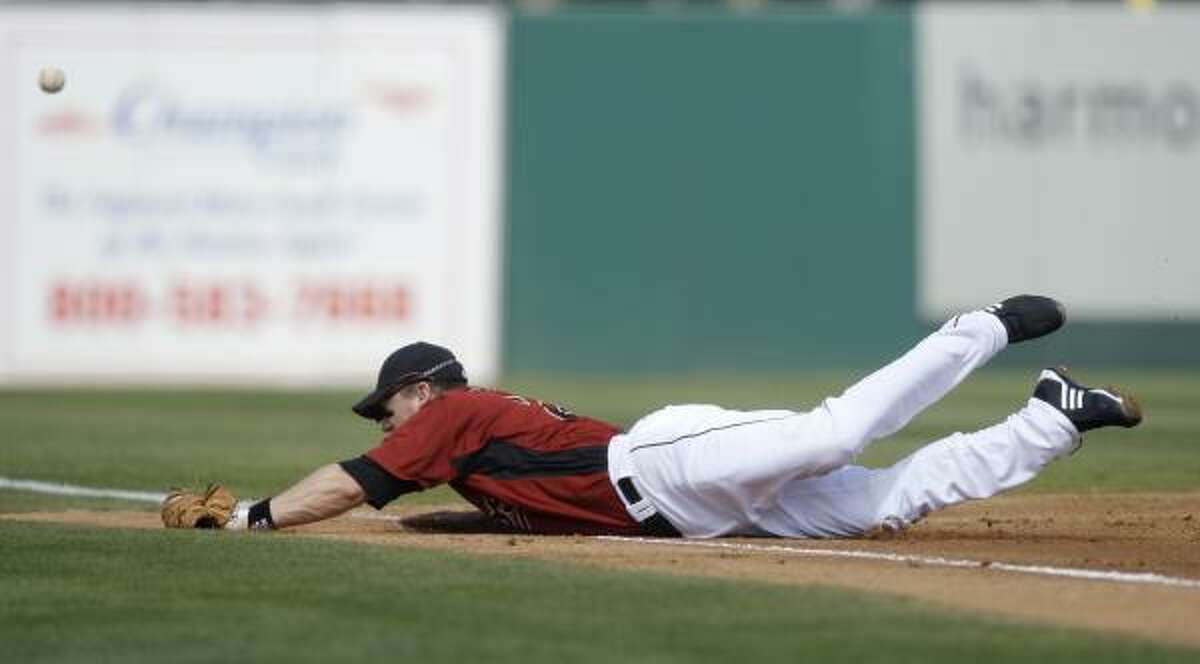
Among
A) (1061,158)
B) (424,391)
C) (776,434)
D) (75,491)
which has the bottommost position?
(75,491)

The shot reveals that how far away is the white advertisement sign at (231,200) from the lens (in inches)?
746

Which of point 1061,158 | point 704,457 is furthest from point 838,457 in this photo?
point 1061,158

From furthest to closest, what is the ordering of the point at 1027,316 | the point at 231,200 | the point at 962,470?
the point at 231,200, the point at 1027,316, the point at 962,470

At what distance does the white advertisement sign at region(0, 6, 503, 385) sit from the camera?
62.1 ft

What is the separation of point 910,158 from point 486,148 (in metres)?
3.74

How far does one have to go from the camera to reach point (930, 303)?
20.4 meters

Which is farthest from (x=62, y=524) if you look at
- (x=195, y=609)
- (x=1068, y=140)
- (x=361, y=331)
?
(x=1068, y=140)

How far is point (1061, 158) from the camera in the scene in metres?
20.4

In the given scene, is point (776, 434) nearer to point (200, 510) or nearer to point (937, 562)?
point (937, 562)

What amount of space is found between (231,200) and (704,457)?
39.2ft

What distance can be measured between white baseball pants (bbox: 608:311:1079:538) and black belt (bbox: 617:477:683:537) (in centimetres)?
3

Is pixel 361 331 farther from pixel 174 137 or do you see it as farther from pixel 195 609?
pixel 195 609

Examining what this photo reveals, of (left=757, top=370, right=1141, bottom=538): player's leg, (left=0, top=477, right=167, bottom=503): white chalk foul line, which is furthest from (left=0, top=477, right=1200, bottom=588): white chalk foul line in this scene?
(left=0, top=477, right=167, bottom=503): white chalk foul line

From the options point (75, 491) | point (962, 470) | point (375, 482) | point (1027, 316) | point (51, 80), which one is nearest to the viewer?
point (375, 482)
